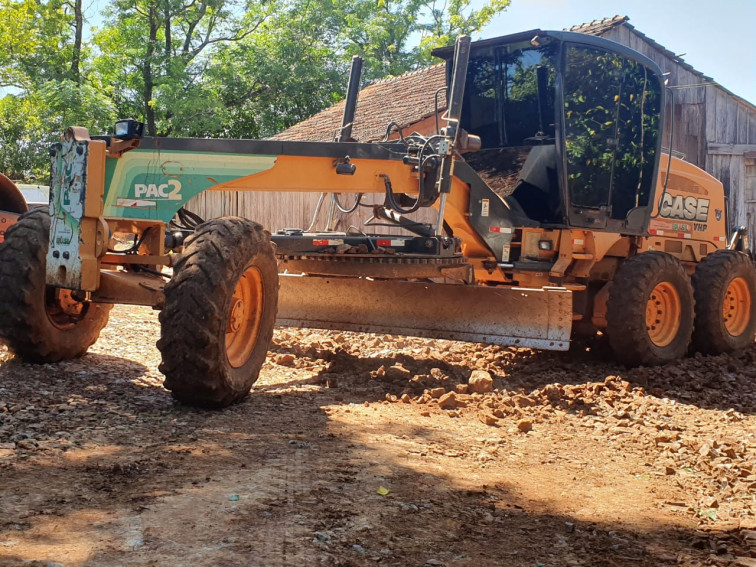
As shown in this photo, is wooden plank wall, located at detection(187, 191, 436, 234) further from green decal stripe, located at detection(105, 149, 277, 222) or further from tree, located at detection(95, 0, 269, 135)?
green decal stripe, located at detection(105, 149, 277, 222)

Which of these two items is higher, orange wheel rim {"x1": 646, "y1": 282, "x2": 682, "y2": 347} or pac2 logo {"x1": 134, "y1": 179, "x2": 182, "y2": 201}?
pac2 logo {"x1": 134, "y1": 179, "x2": 182, "y2": 201}

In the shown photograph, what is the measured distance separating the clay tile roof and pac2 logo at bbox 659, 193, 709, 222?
6250 mm

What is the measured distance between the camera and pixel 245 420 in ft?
17.5

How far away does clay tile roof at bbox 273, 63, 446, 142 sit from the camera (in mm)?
17375

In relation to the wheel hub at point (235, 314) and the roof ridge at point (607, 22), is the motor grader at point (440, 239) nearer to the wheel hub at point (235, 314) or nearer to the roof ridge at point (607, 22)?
the wheel hub at point (235, 314)

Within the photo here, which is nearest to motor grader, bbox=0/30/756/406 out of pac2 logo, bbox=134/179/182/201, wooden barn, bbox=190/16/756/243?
pac2 logo, bbox=134/179/182/201

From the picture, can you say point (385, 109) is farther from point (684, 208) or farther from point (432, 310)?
point (432, 310)

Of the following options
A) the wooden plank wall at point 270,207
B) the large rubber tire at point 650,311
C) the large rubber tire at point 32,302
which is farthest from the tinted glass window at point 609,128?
the wooden plank wall at point 270,207

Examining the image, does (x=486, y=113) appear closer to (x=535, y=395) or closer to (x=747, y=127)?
(x=535, y=395)

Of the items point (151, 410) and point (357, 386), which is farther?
point (357, 386)

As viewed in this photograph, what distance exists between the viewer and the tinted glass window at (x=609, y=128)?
8.43m

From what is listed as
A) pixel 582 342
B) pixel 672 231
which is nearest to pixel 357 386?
pixel 582 342

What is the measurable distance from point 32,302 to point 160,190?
3.79 ft

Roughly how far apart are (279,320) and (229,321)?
113 inches
